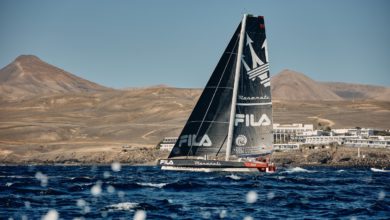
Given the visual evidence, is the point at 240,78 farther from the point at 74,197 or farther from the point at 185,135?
the point at 74,197

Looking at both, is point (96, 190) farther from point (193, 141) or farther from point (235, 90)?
point (235, 90)

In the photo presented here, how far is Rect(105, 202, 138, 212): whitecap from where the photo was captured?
44.3 m

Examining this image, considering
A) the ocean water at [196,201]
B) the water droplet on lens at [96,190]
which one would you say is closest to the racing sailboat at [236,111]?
the ocean water at [196,201]

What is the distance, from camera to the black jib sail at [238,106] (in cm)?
8969

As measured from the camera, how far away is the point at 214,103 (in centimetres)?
9056

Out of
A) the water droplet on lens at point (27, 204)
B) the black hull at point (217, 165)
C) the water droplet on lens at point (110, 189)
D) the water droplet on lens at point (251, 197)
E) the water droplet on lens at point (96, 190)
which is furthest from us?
the black hull at point (217, 165)

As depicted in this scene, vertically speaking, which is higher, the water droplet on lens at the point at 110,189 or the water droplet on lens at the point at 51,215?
the water droplet on lens at the point at 110,189

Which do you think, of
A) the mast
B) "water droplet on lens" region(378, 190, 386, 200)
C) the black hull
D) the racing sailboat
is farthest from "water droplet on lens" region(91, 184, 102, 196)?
the mast

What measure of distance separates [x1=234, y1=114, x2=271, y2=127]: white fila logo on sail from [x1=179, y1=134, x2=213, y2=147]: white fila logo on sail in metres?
4.04

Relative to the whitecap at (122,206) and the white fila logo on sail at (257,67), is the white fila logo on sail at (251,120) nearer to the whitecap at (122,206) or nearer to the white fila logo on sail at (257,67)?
the white fila logo on sail at (257,67)

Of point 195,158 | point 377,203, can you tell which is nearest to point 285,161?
point 195,158

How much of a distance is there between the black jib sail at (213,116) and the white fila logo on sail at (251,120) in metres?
1.49

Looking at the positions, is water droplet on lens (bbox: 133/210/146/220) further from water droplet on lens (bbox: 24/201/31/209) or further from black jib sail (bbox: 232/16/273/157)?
black jib sail (bbox: 232/16/273/157)

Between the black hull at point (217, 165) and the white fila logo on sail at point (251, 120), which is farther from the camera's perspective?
the white fila logo on sail at point (251, 120)
